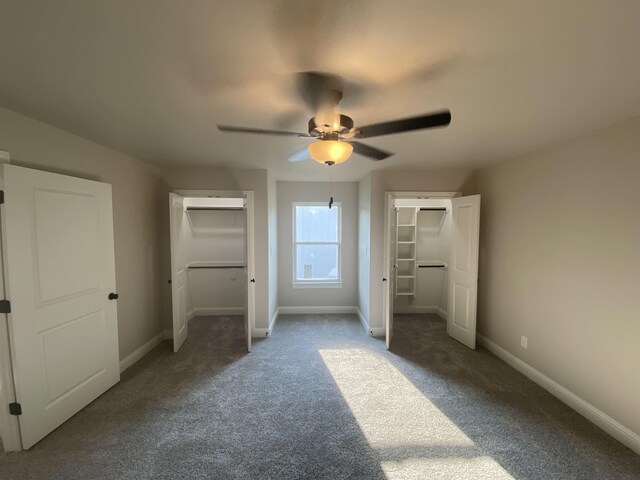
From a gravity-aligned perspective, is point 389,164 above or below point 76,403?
above

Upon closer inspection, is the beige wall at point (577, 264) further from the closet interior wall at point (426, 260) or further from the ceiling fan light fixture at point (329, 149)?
the ceiling fan light fixture at point (329, 149)

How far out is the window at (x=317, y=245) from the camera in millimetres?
5008

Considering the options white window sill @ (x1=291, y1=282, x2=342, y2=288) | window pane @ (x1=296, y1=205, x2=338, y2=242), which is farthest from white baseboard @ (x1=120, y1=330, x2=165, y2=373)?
window pane @ (x1=296, y1=205, x2=338, y2=242)

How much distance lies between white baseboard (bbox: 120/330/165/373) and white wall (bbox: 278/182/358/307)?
195 centimetres

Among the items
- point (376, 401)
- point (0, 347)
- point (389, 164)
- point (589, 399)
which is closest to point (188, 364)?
point (0, 347)

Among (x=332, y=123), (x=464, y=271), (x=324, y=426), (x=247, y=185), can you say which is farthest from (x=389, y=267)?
(x=332, y=123)

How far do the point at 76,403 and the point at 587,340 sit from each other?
441cm

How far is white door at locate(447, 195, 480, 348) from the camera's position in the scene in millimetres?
3484

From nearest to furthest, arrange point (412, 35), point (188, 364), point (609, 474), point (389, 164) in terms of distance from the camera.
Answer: point (412, 35), point (609, 474), point (188, 364), point (389, 164)

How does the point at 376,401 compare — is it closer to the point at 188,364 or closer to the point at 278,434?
the point at 278,434

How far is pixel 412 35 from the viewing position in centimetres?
115

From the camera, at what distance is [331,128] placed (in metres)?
1.67

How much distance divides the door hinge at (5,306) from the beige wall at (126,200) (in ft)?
3.30

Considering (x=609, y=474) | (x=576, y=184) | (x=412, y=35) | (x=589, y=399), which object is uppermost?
(x=412, y=35)
